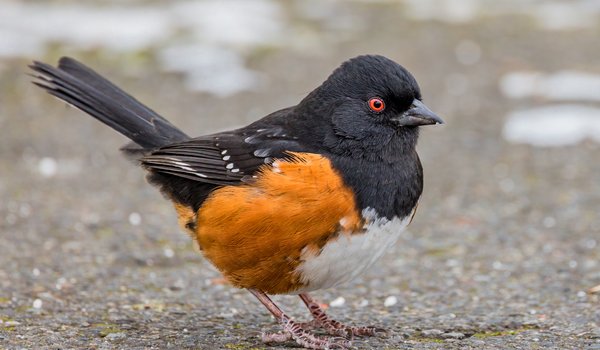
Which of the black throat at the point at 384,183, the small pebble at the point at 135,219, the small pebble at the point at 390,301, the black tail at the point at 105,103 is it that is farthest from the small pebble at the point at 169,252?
the black throat at the point at 384,183

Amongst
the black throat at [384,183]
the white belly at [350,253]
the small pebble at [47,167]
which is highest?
the small pebble at [47,167]

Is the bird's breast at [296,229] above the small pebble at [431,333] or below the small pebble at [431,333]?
above

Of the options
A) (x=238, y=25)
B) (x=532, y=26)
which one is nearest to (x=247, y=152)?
(x=238, y=25)

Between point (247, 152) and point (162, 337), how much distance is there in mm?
862

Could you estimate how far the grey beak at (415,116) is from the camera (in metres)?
3.93

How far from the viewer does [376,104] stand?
3.95 m

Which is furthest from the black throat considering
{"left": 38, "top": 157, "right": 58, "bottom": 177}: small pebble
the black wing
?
{"left": 38, "top": 157, "right": 58, "bottom": 177}: small pebble

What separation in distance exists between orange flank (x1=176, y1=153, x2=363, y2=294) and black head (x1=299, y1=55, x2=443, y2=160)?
19 cm

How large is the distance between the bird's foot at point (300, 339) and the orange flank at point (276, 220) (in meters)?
0.17

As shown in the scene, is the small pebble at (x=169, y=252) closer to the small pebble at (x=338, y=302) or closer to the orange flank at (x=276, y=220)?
the small pebble at (x=338, y=302)

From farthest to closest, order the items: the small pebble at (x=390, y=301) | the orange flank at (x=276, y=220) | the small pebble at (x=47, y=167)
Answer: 1. the small pebble at (x=47, y=167)
2. the small pebble at (x=390, y=301)
3. the orange flank at (x=276, y=220)

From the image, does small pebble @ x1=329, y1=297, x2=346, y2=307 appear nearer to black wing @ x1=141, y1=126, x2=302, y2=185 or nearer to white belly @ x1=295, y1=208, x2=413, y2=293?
white belly @ x1=295, y1=208, x2=413, y2=293

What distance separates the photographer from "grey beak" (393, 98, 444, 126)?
393 centimetres

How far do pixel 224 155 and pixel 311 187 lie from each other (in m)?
0.61
